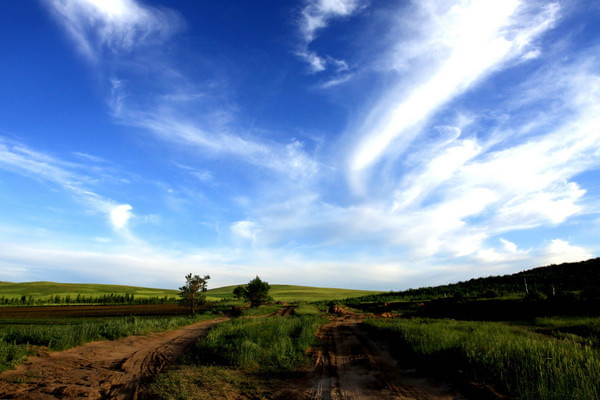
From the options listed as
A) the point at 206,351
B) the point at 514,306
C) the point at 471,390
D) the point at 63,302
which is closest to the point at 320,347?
the point at 206,351

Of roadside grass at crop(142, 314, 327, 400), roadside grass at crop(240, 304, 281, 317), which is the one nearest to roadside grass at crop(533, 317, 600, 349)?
roadside grass at crop(142, 314, 327, 400)

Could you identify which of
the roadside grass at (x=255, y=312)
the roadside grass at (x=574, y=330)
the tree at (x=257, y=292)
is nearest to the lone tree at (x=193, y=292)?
the roadside grass at (x=255, y=312)

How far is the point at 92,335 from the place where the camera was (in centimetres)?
1680

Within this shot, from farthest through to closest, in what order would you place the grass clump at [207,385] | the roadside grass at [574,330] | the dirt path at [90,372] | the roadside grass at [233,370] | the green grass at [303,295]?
the green grass at [303,295] → the roadside grass at [574,330] → the dirt path at [90,372] → the roadside grass at [233,370] → the grass clump at [207,385]

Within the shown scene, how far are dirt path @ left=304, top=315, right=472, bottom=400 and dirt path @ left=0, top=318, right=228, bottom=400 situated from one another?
214 inches

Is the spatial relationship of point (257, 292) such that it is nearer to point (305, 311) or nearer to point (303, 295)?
point (305, 311)

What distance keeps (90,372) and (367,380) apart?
9.65 m

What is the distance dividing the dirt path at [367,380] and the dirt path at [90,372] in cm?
542

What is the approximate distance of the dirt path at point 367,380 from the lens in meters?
7.71

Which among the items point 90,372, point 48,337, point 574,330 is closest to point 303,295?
point 574,330

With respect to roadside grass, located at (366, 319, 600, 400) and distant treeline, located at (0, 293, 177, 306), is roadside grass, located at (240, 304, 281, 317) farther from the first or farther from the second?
distant treeline, located at (0, 293, 177, 306)

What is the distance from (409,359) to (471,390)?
4282 millimetres

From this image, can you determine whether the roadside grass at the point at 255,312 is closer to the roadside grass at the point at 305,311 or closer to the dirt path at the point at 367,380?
the roadside grass at the point at 305,311

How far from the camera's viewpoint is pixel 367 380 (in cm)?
910
